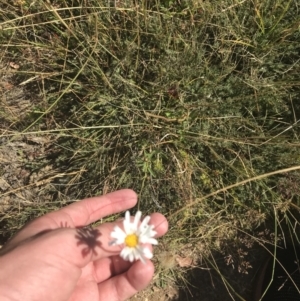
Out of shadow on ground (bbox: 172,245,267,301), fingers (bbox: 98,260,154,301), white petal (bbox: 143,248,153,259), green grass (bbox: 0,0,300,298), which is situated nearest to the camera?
white petal (bbox: 143,248,153,259)

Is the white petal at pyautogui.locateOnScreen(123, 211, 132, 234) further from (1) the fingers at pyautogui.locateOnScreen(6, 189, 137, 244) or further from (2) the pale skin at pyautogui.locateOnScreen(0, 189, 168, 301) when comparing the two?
(1) the fingers at pyautogui.locateOnScreen(6, 189, 137, 244)

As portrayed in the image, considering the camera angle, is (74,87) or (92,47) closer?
(92,47)

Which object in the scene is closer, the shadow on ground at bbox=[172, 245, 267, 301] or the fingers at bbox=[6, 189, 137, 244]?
the fingers at bbox=[6, 189, 137, 244]

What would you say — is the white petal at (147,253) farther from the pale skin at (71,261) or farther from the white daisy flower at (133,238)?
the pale skin at (71,261)

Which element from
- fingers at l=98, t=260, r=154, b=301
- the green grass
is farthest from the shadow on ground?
fingers at l=98, t=260, r=154, b=301

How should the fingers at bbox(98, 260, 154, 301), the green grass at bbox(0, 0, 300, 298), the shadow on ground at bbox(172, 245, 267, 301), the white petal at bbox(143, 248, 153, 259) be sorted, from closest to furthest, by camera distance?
the white petal at bbox(143, 248, 153, 259) < the fingers at bbox(98, 260, 154, 301) < the green grass at bbox(0, 0, 300, 298) < the shadow on ground at bbox(172, 245, 267, 301)

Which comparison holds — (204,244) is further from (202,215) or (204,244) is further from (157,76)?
(157,76)

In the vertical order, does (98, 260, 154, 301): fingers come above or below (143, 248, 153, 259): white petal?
below

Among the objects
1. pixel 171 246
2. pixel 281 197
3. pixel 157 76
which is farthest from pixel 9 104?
pixel 281 197
